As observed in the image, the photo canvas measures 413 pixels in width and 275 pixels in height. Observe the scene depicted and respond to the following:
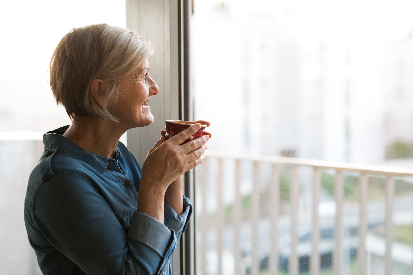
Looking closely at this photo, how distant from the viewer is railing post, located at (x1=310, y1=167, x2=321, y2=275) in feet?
6.38

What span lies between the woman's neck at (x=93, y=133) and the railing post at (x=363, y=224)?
1341mm

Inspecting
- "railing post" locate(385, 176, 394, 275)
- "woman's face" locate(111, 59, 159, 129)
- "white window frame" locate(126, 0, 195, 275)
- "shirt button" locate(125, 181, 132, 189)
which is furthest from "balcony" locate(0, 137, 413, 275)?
"woman's face" locate(111, 59, 159, 129)

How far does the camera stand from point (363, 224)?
6.03ft

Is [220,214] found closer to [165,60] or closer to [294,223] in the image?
[294,223]

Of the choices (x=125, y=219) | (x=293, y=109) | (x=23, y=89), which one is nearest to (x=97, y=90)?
(x=125, y=219)

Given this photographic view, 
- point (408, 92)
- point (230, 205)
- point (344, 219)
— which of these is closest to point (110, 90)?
point (408, 92)

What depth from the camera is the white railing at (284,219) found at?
1.78 m

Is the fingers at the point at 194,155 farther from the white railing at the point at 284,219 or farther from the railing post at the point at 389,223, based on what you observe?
the railing post at the point at 389,223

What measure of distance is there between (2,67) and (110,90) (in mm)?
815

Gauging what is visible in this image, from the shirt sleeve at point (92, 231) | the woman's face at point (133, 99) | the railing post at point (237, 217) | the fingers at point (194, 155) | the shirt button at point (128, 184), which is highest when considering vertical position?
the woman's face at point (133, 99)

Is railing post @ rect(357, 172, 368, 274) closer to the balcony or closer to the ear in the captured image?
the balcony

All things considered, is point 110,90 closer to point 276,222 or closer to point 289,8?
point 289,8

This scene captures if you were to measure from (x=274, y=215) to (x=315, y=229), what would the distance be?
0.80 ft

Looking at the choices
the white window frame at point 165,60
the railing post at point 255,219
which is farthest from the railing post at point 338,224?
the white window frame at point 165,60
